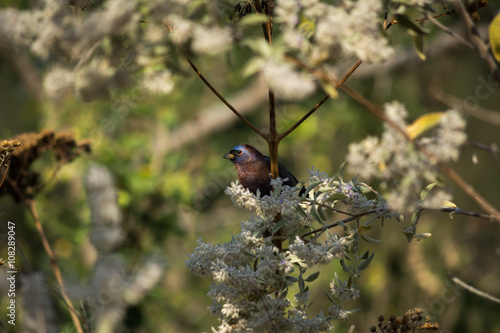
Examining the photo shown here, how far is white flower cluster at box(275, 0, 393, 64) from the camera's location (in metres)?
1.22

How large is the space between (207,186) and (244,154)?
3787 millimetres

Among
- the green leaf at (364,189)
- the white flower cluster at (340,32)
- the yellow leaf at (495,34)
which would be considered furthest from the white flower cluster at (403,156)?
the green leaf at (364,189)

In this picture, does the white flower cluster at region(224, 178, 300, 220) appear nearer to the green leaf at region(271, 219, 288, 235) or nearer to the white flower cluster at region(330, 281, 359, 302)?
the green leaf at region(271, 219, 288, 235)

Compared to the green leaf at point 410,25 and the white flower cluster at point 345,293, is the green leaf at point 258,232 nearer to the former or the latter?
the white flower cluster at point 345,293

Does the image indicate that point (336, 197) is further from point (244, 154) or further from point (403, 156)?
point (244, 154)

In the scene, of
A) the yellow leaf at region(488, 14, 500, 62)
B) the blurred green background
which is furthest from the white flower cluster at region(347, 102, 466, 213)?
the blurred green background

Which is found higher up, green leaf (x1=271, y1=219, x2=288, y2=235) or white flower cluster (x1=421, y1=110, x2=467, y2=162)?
white flower cluster (x1=421, y1=110, x2=467, y2=162)

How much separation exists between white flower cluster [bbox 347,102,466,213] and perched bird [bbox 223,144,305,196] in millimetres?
1142

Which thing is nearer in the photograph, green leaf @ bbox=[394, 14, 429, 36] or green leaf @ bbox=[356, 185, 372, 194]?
green leaf @ bbox=[394, 14, 429, 36]

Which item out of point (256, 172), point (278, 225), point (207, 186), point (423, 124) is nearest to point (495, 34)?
point (423, 124)

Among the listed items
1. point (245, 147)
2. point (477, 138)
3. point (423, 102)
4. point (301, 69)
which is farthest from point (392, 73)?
point (301, 69)

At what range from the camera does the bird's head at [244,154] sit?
259 centimetres

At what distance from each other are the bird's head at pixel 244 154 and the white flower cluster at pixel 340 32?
51.7 inches

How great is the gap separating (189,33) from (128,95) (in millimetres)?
3297
